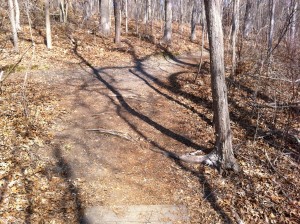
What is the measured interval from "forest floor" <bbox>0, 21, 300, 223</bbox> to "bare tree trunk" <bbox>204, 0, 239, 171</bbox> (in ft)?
1.58

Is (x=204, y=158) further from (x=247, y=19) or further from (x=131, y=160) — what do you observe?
(x=247, y=19)

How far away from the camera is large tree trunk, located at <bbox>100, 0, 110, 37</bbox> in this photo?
1764 centimetres

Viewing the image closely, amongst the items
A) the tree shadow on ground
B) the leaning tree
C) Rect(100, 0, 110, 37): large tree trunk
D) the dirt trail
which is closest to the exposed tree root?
the leaning tree

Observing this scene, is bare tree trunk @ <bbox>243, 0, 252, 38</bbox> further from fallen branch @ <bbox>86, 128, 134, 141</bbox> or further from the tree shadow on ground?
fallen branch @ <bbox>86, 128, 134, 141</bbox>

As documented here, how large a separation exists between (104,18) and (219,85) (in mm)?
13456

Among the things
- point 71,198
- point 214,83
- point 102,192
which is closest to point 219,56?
point 214,83

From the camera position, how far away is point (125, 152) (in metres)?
7.25

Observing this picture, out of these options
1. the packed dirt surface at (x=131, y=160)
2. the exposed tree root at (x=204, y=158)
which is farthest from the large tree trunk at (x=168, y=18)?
the exposed tree root at (x=204, y=158)

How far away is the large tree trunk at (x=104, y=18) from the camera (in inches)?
695

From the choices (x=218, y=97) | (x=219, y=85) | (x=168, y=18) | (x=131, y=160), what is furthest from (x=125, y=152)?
(x=168, y=18)

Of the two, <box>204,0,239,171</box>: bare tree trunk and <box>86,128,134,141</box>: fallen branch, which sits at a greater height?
<box>204,0,239,171</box>: bare tree trunk

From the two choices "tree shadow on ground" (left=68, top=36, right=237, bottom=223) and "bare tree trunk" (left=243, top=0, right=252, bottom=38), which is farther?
"bare tree trunk" (left=243, top=0, right=252, bottom=38)

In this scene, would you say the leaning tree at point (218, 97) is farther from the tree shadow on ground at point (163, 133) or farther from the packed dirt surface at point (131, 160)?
the tree shadow on ground at point (163, 133)

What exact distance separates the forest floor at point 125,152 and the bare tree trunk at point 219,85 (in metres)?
0.48
